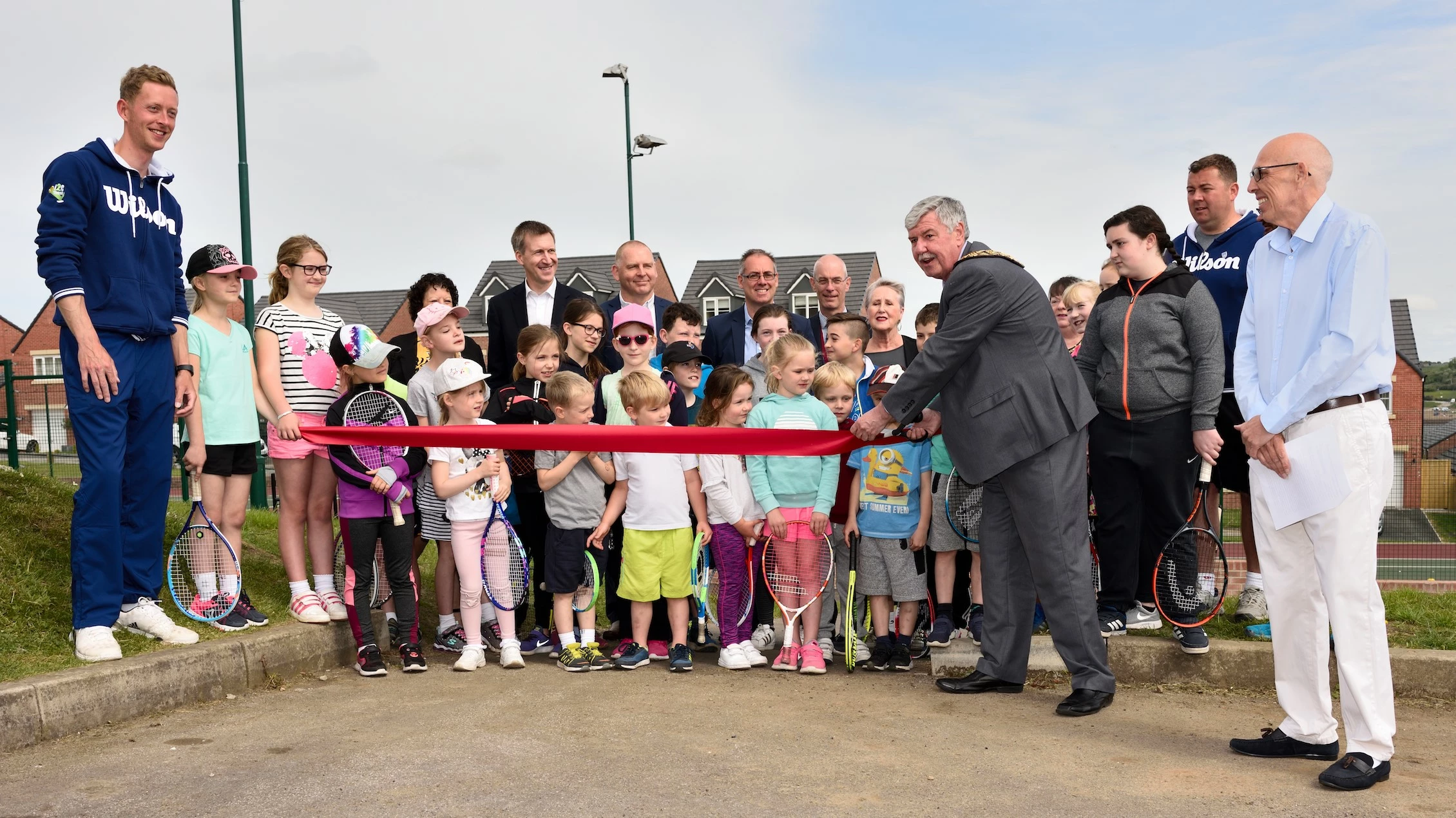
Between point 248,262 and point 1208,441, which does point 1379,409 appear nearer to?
point 1208,441

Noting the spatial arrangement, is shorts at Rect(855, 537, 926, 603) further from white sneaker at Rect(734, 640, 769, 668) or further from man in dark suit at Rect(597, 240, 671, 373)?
man in dark suit at Rect(597, 240, 671, 373)

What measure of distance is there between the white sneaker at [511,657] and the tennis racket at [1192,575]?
3.34m

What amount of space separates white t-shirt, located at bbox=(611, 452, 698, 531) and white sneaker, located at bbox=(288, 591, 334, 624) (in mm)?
1738

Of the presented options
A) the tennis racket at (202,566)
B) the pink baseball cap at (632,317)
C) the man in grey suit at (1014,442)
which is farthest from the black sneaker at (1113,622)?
the tennis racket at (202,566)

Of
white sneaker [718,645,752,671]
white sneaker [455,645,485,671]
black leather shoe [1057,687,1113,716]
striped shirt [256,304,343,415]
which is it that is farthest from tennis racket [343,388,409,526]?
black leather shoe [1057,687,1113,716]

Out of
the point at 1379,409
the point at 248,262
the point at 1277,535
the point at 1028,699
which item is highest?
the point at 248,262

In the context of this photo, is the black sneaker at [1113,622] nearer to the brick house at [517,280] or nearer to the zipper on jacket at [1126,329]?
the zipper on jacket at [1126,329]

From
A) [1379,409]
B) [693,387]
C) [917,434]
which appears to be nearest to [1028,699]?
[917,434]

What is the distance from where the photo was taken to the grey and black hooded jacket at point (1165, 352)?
5551 mm

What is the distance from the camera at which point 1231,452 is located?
6281 mm

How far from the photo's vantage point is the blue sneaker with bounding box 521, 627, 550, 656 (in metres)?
6.45

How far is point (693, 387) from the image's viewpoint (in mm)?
7016

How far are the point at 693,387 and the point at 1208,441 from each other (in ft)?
9.96

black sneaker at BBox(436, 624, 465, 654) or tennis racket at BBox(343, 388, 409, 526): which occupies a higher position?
tennis racket at BBox(343, 388, 409, 526)
